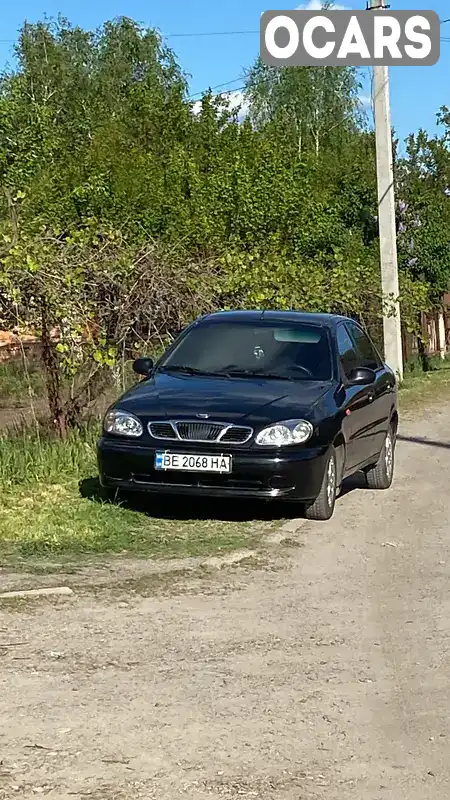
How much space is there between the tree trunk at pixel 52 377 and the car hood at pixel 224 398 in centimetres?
237

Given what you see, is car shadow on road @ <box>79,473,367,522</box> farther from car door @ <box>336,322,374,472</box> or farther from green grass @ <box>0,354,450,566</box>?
car door @ <box>336,322,374,472</box>

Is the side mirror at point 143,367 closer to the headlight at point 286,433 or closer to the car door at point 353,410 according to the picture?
the car door at point 353,410

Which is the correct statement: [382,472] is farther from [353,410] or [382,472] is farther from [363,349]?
[353,410]

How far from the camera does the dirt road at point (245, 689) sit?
448cm

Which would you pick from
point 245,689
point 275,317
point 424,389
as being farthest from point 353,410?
point 424,389

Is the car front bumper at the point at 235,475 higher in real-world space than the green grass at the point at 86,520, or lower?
higher

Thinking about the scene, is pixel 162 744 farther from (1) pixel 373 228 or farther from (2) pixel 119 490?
(1) pixel 373 228

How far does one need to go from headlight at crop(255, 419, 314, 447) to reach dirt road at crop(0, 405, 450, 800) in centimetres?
104

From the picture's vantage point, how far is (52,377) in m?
12.8

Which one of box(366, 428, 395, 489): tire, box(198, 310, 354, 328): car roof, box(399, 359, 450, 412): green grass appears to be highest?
box(198, 310, 354, 328): car roof

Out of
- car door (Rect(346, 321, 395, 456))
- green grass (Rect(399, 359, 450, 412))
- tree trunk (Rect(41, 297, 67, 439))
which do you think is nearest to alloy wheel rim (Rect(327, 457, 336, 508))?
car door (Rect(346, 321, 395, 456))


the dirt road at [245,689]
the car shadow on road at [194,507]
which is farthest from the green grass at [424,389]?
the dirt road at [245,689]

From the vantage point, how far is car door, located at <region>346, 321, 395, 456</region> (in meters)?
11.2

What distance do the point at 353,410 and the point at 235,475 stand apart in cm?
169
